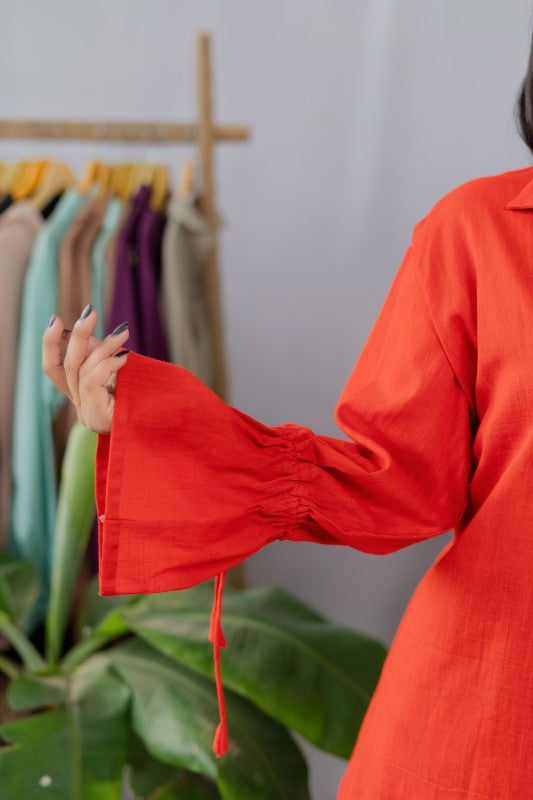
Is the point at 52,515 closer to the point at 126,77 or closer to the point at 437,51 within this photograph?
the point at 126,77

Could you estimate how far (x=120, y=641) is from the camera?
1.55m

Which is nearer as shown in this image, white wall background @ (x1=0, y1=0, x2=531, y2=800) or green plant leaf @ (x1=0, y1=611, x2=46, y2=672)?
green plant leaf @ (x1=0, y1=611, x2=46, y2=672)

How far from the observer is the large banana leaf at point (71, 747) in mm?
1154

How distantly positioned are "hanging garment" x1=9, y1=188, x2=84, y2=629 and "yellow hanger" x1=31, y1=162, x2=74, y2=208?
0.32 ft

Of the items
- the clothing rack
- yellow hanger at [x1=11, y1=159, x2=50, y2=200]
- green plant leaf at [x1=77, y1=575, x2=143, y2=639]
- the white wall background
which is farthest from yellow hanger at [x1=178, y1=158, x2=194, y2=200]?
green plant leaf at [x1=77, y1=575, x2=143, y2=639]

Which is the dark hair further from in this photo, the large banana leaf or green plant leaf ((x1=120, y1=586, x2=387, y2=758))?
the large banana leaf

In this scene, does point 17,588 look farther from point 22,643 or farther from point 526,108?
point 526,108

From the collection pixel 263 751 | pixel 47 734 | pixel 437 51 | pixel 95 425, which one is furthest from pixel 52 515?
pixel 437 51

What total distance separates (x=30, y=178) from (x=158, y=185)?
0.23m

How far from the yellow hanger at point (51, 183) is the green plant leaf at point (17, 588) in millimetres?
622

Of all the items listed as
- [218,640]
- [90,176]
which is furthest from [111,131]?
[218,640]

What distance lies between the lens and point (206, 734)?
3.88ft

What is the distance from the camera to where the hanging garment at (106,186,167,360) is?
4.98ft

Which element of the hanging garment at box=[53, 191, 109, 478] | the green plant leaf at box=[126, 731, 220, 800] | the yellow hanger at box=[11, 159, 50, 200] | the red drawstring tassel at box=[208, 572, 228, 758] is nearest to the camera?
the red drawstring tassel at box=[208, 572, 228, 758]
